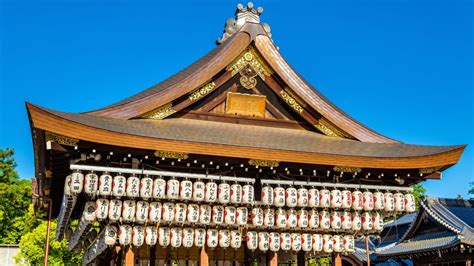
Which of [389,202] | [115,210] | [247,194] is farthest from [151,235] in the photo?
[389,202]

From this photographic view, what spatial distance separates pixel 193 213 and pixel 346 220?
→ 4395mm

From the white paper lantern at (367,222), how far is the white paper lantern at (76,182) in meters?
7.71

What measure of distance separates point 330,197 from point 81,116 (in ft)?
22.9

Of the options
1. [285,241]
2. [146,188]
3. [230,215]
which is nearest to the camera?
[146,188]

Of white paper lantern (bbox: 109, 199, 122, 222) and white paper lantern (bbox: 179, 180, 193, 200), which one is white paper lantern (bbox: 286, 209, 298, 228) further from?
white paper lantern (bbox: 109, 199, 122, 222)

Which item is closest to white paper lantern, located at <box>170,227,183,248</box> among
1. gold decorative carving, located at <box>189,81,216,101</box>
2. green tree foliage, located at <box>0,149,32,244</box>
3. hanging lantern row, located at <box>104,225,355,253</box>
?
hanging lantern row, located at <box>104,225,355,253</box>

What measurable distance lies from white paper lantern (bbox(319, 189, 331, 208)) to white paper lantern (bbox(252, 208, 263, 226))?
5.53ft

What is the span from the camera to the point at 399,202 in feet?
46.5

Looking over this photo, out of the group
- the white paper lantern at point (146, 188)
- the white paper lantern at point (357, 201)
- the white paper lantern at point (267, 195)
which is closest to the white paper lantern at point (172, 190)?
the white paper lantern at point (146, 188)

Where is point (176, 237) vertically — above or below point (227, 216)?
below

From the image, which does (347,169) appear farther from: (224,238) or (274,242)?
(224,238)

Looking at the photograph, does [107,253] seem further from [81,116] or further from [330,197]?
[330,197]

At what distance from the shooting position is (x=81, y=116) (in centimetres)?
1288

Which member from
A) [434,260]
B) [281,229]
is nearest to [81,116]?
[281,229]
